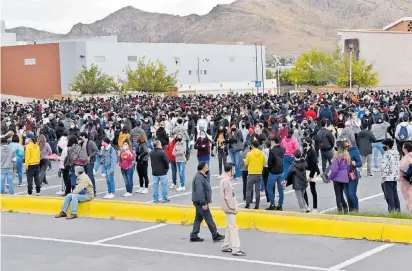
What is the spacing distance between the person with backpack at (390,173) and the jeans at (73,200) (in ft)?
21.3

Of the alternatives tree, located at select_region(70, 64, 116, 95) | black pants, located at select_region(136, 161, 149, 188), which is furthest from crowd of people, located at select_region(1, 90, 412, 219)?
tree, located at select_region(70, 64, 116, 95)

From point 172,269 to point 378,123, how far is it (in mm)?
11546

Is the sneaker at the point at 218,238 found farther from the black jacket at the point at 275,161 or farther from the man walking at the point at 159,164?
the man walking at the point at 159,164

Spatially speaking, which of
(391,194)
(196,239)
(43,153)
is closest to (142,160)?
(43,153)

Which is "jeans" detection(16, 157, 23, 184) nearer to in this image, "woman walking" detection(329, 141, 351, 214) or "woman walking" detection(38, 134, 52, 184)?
"woman walking" detection(38, 134, 52, 184)

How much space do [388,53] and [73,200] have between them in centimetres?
6988

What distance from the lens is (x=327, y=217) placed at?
14.2 m

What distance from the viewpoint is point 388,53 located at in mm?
82562

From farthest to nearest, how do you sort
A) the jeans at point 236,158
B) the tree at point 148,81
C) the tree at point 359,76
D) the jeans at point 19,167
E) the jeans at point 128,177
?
the tree at point 148,81 → the tree at point 359,76 → the jeans at point 19,167 → the jeans at point 236,158 → the jeans at point 128,177

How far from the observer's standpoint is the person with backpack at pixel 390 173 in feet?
47.7

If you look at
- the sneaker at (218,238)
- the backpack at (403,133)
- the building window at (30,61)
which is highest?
the building window at (30,61)

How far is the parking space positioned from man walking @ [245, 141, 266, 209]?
162 centimetres

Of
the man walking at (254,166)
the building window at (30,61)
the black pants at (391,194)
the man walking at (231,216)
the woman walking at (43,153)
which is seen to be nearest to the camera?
the man walking at (231,216)

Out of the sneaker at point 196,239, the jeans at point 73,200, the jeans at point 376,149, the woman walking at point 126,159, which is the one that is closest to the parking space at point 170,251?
the sneaker at point 196,239
